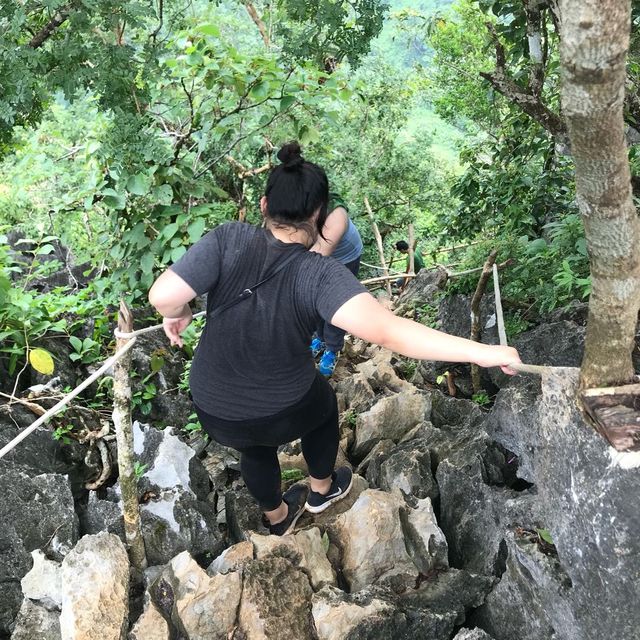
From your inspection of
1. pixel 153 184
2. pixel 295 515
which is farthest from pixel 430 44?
pixel 295 515

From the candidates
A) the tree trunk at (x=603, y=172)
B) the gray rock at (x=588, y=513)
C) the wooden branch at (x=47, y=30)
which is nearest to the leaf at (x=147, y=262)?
the wooden branch at (x=47, y=30)

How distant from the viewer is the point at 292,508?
307 centimetres

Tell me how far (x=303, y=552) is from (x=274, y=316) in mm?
1187

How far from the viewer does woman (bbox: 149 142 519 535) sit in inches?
70.2

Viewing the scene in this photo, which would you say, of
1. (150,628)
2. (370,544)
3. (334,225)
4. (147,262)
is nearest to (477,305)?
(334,225)

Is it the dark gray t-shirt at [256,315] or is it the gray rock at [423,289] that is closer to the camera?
the dark gray t-shirt at [256,315]

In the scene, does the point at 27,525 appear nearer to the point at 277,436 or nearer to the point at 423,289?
the point at 277,436

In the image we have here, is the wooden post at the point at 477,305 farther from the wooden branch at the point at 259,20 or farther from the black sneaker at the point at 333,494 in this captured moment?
the wooden branch at the point at 259,20

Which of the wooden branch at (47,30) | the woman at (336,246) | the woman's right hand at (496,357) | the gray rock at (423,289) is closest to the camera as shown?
the woman's right hand at (496,357)

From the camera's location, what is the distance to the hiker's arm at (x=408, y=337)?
175 centimetres

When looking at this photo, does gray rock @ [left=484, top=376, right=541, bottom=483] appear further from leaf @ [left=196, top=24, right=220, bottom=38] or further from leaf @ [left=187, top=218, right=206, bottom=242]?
leaf @ [left=196, top=24, right=220, bottom=38]

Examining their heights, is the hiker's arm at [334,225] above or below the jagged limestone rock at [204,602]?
above

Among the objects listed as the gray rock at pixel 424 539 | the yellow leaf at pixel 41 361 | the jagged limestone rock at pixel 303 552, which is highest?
the yellow leaf at pixel 41 361

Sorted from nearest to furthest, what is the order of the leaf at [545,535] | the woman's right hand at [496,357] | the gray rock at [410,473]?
1. the woman's right hand at [496,357]
2. the leaf at [545,535]
3. the gray rock at [410,473]
